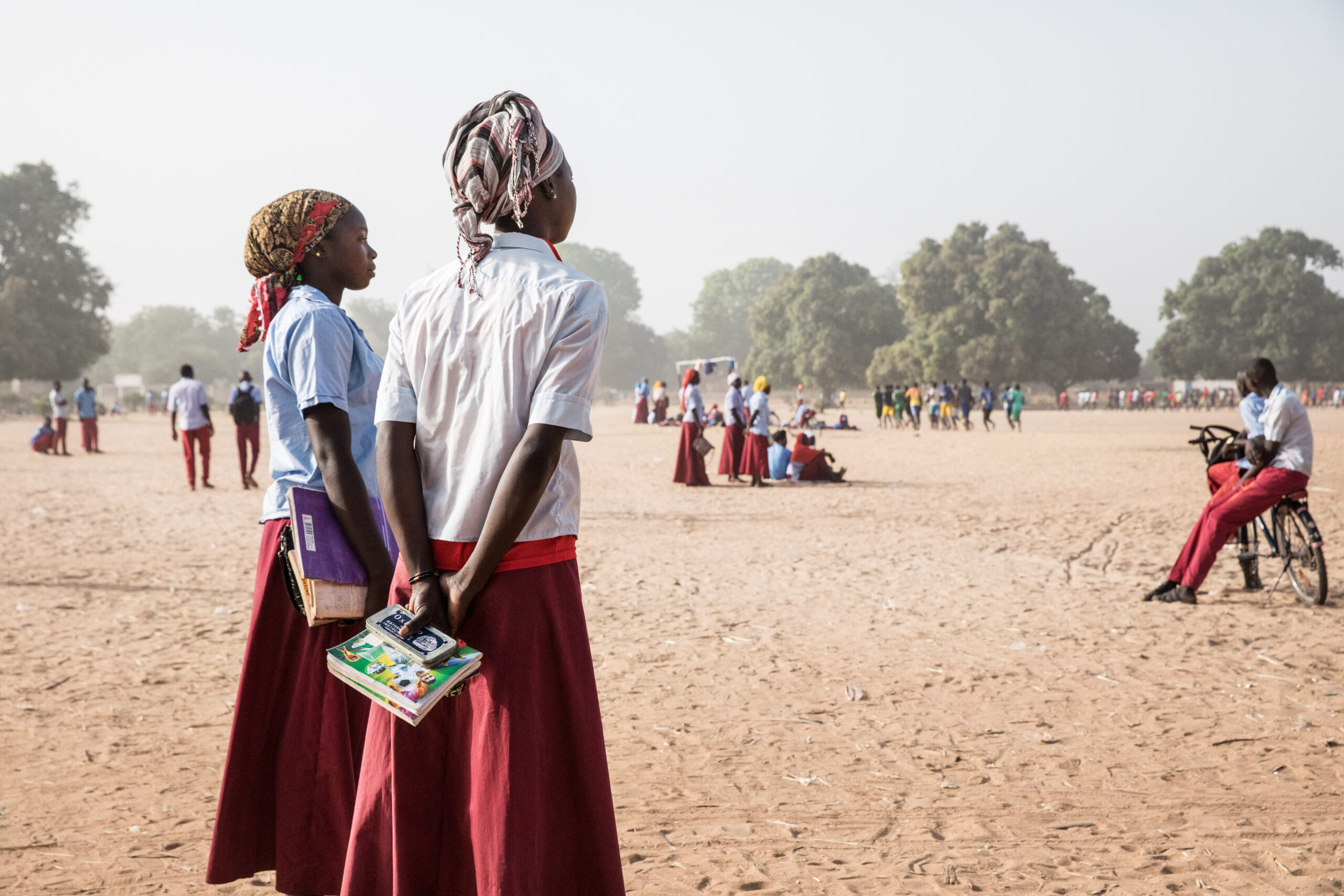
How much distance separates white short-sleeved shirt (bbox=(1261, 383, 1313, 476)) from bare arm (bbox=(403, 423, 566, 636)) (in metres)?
6.23

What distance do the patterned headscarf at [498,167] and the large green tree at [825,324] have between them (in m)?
63.1

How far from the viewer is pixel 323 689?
8.34 ft

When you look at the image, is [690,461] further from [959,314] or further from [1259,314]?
[1259,314]

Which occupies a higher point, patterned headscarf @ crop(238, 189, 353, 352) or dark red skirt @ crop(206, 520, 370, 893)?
patterned headscarf @ crop(238, 189, 353, 352)

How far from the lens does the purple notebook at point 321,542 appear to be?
7.04ft

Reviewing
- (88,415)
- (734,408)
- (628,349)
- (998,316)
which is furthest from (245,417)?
(628,349)

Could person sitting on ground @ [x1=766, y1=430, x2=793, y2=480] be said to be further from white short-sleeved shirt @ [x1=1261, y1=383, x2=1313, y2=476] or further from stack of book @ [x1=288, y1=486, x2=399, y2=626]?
stack of book @ [x1=288, y1=486, x2=399, y2=626]

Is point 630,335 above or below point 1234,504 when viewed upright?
above

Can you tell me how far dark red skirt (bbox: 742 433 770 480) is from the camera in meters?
→ 15.2

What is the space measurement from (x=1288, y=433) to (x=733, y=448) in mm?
10032

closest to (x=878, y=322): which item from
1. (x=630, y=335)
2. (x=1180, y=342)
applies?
(x=1180, y=342)

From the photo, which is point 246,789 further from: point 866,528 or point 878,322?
point 878,322

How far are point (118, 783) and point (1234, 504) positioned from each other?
656cm

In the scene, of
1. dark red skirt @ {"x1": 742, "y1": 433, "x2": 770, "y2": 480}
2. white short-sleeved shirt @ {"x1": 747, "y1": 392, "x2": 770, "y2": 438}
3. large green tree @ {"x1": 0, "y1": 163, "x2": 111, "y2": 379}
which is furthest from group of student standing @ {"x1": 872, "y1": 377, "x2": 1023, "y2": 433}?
large green tree @ {"x1": 0, "y1": 163, "x2": 111, "y2": 379}
